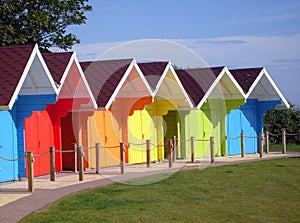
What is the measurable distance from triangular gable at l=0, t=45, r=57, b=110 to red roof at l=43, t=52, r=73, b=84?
53 centimetres

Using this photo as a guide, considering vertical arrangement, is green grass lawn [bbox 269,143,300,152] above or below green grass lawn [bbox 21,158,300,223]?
above

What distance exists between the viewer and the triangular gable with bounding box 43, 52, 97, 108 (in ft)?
68.0

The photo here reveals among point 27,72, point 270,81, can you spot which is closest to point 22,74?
point 27,72

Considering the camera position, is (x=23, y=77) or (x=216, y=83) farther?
(x=216, y=83)

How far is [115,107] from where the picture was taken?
84.5 ft

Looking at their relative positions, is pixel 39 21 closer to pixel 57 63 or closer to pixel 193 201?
pixel 57 63

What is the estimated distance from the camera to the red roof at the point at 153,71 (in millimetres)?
25766

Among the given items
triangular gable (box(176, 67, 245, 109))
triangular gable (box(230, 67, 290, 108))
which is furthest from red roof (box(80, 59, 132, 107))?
triangular gable (box(230, 67, 290, 108))

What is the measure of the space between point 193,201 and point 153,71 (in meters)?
11.3

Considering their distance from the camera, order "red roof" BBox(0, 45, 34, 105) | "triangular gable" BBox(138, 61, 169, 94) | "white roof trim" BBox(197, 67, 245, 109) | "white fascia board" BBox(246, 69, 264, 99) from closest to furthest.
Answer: "red roof" BBox(0, 45, 34, 105) → "triangular gable" BBox(138, 61, 169, 94) → "white roof trim" BBox(197, 67, 245, 109) → "white fascia board" BBox(246, 69, 264, 99)

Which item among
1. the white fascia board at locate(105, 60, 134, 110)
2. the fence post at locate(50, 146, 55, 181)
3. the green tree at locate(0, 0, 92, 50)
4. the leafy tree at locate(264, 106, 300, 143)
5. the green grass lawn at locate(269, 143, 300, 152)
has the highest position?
the green tree at locate(0, 0, 92, 50)

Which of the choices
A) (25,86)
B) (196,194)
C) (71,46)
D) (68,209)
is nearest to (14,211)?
(68,209)

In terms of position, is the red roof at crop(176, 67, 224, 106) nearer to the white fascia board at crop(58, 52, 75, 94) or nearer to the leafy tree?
the white fascia board at crop(58, 52, 75, 94)

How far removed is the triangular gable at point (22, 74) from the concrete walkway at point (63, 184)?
2.50 metres
